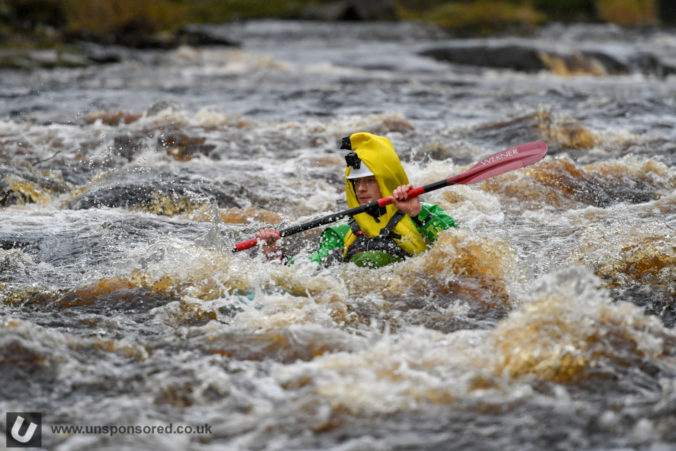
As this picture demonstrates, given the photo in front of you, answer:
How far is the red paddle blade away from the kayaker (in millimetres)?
432

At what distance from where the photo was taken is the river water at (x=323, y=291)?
3.09m

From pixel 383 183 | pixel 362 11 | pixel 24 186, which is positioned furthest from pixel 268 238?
pixel 362 11

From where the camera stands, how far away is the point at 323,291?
446cm

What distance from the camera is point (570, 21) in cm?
3144

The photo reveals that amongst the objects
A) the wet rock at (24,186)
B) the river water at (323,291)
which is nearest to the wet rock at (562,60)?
the river water at (323,291)

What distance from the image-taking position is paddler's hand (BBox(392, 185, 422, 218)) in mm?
4621

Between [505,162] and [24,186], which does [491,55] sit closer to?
[24,186]

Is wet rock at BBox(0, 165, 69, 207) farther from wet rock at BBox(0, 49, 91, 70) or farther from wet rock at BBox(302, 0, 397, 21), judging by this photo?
Result: wet rock at BBox(302, 0, 397, 21)

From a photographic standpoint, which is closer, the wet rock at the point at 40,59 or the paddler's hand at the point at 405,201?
the paddler's hand at the point at 405,201

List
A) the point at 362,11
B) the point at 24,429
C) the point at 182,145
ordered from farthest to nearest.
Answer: the point at 362,11 < the point at 182,145 < the point at 24,429

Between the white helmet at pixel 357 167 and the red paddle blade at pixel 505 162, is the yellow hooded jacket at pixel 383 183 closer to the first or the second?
the white helmet at pixel 357 167

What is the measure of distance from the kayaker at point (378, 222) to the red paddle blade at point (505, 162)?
1.42 feet

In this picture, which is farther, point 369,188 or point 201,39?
point 201,39

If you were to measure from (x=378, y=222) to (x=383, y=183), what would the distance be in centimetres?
26
